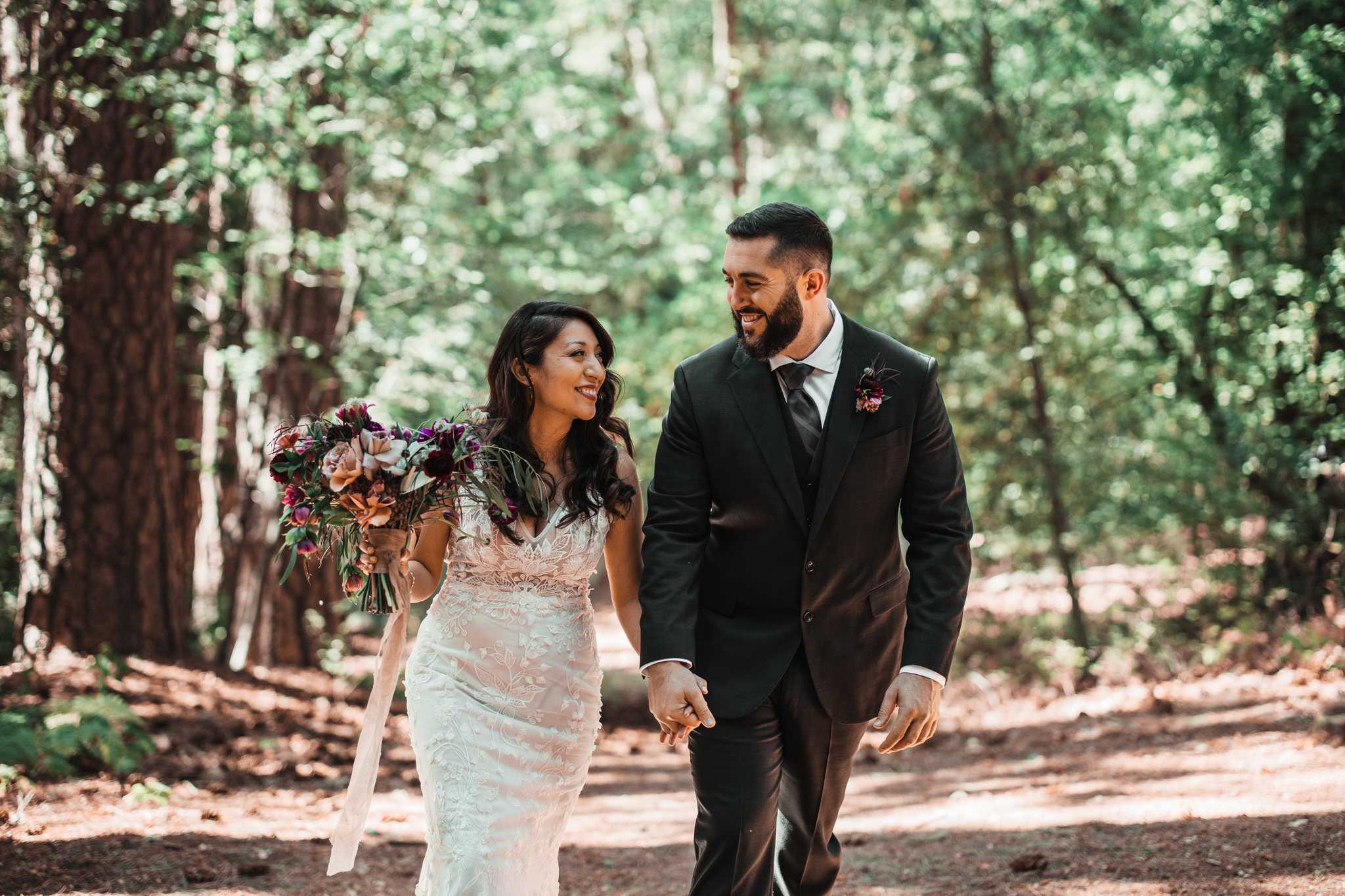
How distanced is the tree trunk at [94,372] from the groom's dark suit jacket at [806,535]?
17.5ft

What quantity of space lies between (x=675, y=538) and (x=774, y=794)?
810mm

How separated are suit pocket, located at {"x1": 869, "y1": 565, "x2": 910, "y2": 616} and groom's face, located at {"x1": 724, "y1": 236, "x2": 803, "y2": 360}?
2.62 feet

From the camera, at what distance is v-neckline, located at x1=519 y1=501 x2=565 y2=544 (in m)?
3.73

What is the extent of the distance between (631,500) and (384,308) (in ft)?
22.1

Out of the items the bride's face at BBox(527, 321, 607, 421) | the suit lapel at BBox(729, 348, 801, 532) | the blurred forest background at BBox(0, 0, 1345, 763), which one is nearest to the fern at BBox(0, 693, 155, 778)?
the blurred forest background at BBox(0, 0, 1345, 763)

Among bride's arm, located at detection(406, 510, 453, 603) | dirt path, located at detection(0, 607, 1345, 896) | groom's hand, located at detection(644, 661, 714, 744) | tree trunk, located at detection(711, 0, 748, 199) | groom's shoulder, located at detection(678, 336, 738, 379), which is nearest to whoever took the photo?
groom's hand, located at detection(644, 661, 714, 744)

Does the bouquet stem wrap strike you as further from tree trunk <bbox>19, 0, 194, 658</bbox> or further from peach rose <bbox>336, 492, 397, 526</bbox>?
tree trunk <bbox>19, 0, 194, 658</bbox>

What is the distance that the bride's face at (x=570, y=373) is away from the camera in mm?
3770

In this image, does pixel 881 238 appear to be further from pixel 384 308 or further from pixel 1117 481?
pixel 384 308

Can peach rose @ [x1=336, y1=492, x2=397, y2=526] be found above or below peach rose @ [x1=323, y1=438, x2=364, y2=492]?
below

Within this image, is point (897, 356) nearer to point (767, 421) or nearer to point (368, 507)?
point (767, 421)

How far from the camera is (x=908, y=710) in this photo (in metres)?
3.25

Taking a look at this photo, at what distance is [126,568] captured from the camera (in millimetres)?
7457

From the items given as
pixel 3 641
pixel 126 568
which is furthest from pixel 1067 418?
pixel 3 641
